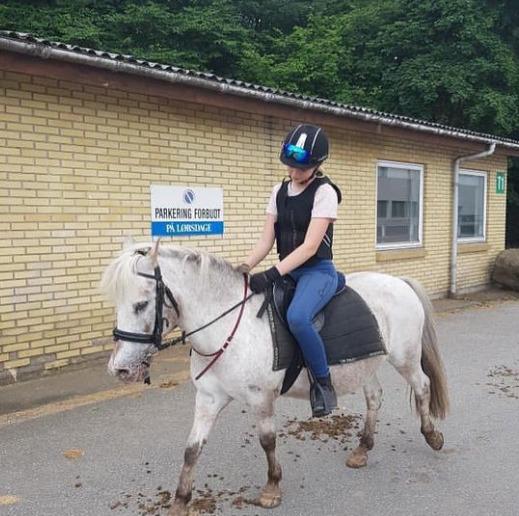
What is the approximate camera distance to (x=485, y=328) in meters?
8.95

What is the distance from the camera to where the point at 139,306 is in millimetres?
2873

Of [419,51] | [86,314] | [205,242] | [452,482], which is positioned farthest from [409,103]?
[452,482]

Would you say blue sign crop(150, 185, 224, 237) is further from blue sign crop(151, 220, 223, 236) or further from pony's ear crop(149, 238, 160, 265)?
pony's ear crop(149, 238, 160, 265)

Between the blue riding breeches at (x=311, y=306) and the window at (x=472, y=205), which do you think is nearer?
the blue riding breeches at (x=311, y=306)

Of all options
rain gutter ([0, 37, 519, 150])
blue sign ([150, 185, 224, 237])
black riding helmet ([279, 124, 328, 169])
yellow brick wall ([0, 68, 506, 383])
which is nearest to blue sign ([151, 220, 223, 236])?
blue sign ([150, 185, 224, 237])

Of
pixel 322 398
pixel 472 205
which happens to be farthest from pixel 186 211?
pixel 472 205

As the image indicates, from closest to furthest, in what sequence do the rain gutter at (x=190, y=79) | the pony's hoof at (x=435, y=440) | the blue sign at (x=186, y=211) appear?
the pony's hoof at (x=435, y=440)
the rain gutter at (x=190, y=79)
the blue sign at (x=186, y=211)

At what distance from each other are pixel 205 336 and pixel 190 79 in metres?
4.08

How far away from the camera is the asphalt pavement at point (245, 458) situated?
11.3 feet

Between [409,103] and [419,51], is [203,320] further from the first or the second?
[419,51]

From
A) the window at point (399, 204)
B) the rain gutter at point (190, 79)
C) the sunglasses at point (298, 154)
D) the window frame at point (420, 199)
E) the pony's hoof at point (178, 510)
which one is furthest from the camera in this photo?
the window at point (399, 204)

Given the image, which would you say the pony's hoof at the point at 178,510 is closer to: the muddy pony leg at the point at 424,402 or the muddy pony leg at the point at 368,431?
the muddy pony leg at the point at 368,431

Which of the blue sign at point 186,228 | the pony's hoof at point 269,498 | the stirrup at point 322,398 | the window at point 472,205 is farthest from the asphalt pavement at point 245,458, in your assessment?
the window at point 472,205

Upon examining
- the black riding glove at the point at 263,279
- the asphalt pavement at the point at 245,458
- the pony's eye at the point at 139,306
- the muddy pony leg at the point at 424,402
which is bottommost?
the asphalt pavement at the point at 245,458
